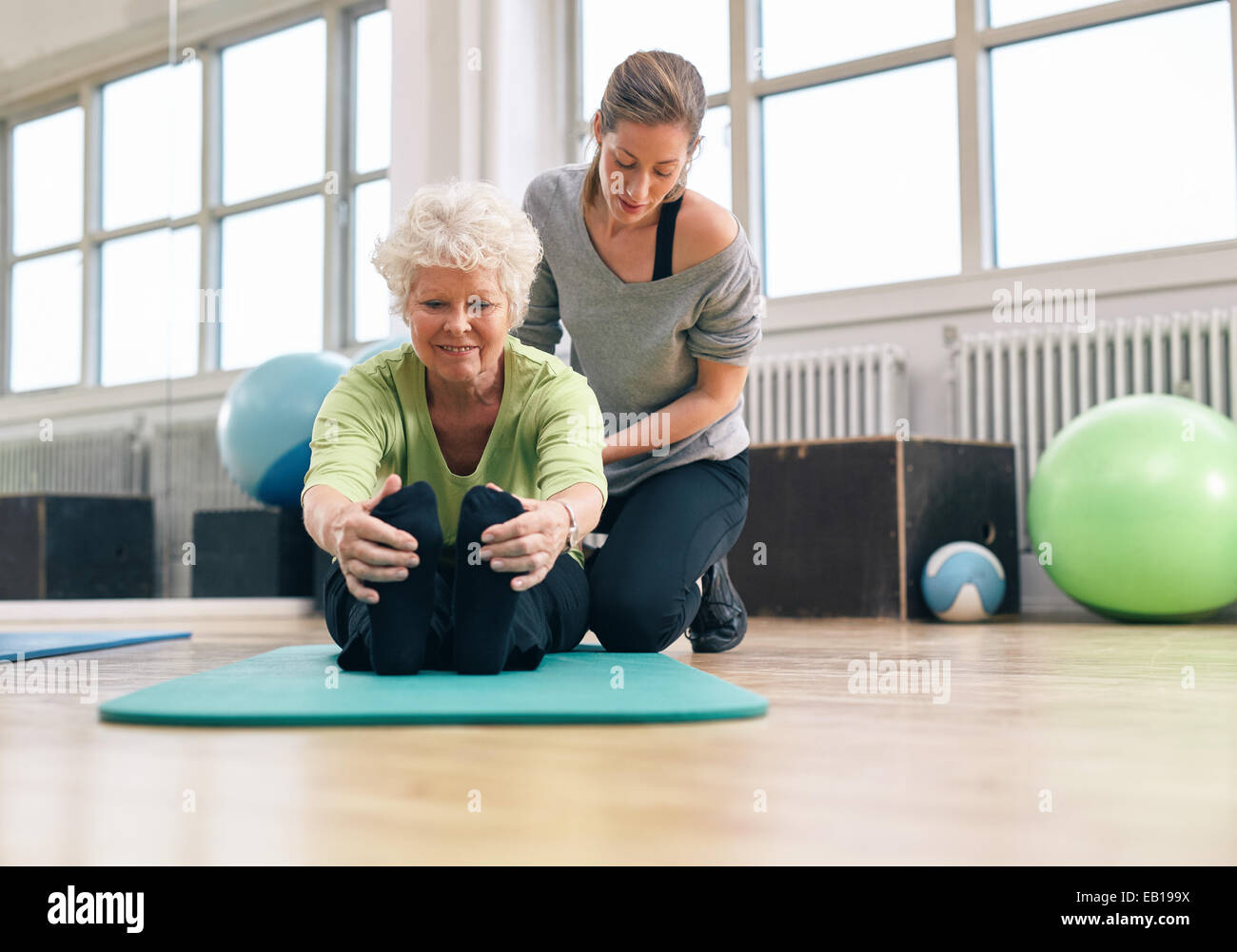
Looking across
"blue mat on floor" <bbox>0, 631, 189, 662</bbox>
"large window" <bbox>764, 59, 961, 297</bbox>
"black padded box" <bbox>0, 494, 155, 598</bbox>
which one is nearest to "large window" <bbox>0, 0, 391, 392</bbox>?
"black padded box" <bbox>0, 494, 155, 598</bbox>

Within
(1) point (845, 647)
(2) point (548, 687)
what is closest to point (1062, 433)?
(1) point (845, 647)

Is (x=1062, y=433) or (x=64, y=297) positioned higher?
(x=64, y=297)

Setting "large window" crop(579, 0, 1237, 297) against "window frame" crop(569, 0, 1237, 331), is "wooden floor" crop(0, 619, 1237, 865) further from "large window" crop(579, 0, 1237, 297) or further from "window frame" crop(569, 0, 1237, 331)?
"large window" crop(579, 0, 1237, 297)

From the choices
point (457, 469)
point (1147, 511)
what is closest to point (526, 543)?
point (457, 469)

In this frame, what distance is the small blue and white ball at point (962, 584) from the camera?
3.25 meters

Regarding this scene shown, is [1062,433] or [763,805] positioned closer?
[763,805]

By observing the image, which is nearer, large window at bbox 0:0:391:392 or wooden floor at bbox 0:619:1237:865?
wooden floor at bbox 0:619:1237:865

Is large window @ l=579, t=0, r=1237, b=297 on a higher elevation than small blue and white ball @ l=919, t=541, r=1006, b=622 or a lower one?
higher

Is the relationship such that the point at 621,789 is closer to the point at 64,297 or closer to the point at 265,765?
the point at 265,765

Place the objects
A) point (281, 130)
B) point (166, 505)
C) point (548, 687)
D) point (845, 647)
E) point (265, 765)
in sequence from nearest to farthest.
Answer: point (265, 765) → point (548, 687) → point (845, 647) → point (166, 505) → point (281, 130)

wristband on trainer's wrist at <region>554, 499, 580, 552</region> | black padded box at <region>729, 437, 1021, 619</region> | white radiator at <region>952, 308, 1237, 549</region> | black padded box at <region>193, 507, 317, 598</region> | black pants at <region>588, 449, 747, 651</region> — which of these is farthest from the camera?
black padded box at <region>193, 507, 317, 598</region>

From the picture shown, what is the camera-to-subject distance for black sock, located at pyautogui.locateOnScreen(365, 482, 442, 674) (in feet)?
3.97

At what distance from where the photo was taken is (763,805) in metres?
0.76
